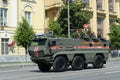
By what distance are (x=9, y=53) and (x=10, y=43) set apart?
140 cm

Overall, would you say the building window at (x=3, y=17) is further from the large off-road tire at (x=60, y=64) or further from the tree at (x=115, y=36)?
the large off-road tire at (x=60, y=64)

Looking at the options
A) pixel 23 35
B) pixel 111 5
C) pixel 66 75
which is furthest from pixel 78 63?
pixel 111 5

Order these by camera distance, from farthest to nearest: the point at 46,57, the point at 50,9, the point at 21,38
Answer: the point at 50,9
the point at 21,38
the point at 46,57

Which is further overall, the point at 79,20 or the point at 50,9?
the point at 50,9

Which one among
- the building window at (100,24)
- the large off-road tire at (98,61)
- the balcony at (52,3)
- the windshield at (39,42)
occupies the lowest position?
the large off-road tire at (98,61)

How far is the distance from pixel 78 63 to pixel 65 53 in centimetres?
141

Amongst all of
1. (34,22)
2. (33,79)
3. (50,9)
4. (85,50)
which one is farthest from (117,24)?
(33,79)

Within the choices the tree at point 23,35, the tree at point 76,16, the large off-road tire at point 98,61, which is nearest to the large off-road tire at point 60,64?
the large off-road tire at point 98,61

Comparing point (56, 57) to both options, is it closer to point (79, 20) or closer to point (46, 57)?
point (46, 57)

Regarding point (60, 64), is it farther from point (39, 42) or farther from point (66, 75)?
point (66, 75)

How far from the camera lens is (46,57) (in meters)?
22.9

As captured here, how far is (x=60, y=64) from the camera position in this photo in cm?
2322

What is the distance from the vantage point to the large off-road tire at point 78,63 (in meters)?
24.2

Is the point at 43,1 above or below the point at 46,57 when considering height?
above
